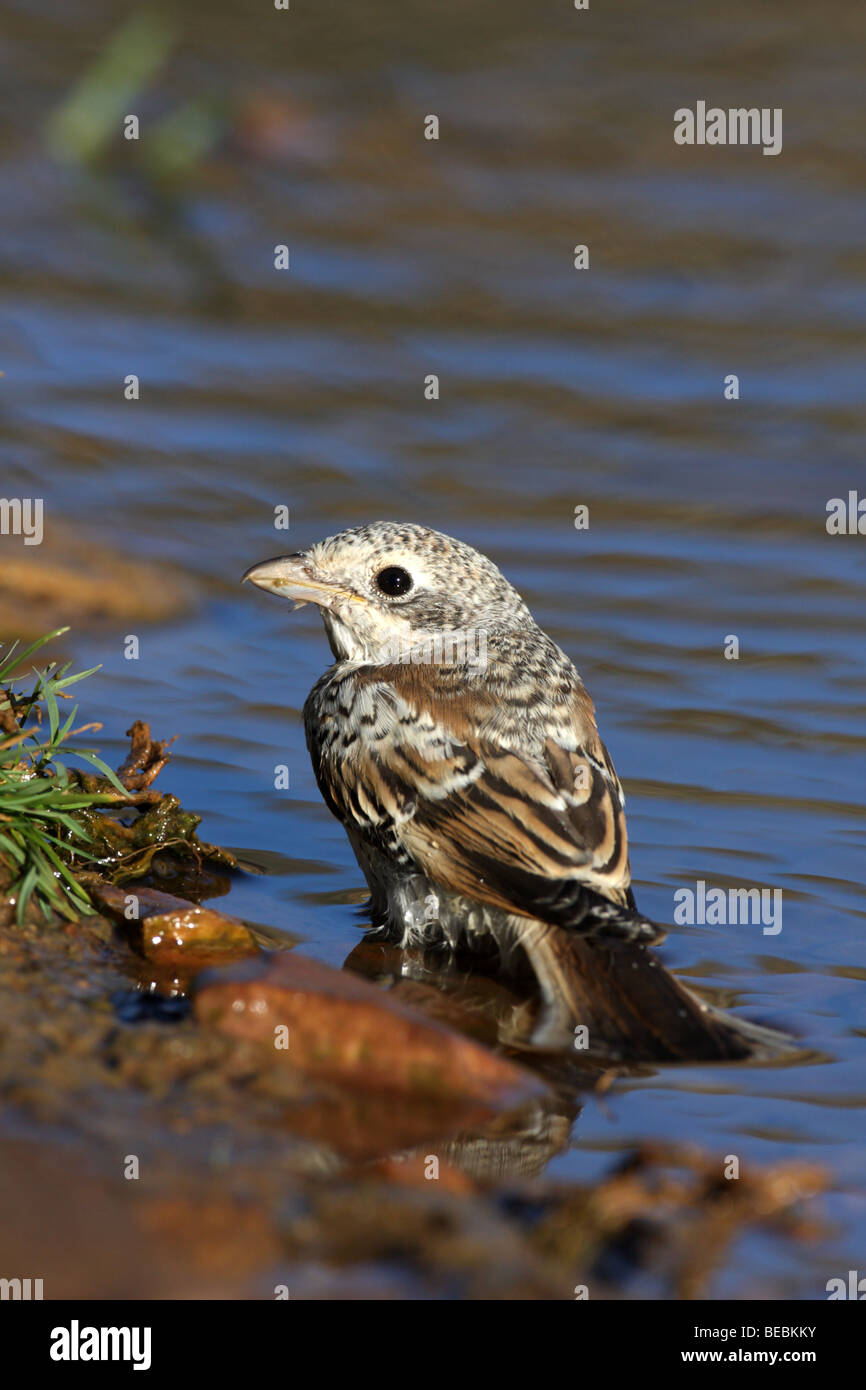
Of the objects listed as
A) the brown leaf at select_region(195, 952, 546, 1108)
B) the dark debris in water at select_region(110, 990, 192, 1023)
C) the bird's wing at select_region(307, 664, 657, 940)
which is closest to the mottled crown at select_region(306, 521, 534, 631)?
the bird's wing at select_region(307, 664, 657, 940)

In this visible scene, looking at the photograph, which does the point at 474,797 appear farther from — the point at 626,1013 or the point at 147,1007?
the point at 147,1007

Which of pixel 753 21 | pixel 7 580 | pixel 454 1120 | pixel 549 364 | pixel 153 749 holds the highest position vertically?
pixel 753 21

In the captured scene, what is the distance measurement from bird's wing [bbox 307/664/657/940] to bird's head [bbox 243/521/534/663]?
13.1 inches

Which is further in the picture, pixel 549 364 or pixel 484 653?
pixel 549 364

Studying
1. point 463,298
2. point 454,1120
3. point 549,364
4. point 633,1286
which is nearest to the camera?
point 633,1286

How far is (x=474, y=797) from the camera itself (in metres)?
5.46

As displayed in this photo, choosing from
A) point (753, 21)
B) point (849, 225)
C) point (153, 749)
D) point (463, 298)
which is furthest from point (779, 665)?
point (753, 21)

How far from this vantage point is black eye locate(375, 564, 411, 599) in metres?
6.37

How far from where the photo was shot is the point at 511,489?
10.8 meters

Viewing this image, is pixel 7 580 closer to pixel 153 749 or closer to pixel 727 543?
pixel 153 749

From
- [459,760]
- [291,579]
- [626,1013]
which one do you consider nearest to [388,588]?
[291,579]

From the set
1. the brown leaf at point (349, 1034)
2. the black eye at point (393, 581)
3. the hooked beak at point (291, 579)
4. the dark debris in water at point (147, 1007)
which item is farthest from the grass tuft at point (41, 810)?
the black eye at point (393, 581)

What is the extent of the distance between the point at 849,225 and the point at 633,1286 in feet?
38.9
